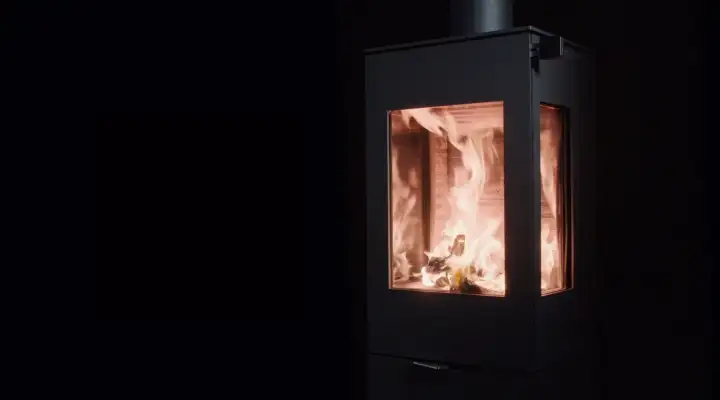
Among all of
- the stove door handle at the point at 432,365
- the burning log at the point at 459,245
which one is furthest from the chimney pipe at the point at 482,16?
the stove door handle at the point at 432,365

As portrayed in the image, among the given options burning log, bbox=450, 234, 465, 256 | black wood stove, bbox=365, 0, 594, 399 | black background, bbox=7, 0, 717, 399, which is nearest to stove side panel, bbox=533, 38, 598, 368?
black wood stove, bbox=365, 0, 594, 399

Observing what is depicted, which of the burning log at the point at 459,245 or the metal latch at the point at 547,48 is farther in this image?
the burning log at the point at 459,245

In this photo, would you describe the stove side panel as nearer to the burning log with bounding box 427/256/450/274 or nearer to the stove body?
the stove body

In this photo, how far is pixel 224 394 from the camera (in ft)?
8.05

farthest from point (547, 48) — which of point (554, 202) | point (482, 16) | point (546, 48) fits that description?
point (554, 202)

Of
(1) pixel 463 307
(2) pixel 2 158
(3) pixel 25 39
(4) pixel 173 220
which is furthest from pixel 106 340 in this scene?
(1) pixel 463 307

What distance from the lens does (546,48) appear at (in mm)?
1760

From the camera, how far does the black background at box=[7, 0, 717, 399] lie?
201 cm

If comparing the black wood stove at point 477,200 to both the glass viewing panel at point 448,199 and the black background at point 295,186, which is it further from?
the black background at point 295,186

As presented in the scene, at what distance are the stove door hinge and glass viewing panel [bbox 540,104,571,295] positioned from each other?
0.14 m

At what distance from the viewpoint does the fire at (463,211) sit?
1.87 meters

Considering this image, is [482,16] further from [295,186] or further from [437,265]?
[295,186]

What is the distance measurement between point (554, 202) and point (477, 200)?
0.18m

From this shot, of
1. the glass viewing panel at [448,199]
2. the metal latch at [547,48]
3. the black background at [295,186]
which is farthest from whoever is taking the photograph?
the black background at [295,186]
